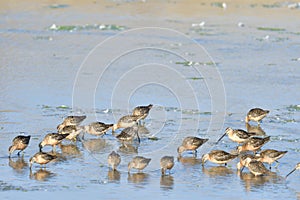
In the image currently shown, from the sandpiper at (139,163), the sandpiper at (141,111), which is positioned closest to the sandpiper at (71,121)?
the sandpiper at (141,111)

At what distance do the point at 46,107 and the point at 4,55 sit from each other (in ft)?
17.6

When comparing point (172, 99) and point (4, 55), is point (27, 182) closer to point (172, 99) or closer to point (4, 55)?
point (172, 99)

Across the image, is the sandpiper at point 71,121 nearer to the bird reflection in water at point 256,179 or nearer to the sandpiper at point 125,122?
the sandpiper at point 125,122

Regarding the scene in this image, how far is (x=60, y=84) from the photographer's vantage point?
1645 centimetres

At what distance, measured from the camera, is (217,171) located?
36.1 ft

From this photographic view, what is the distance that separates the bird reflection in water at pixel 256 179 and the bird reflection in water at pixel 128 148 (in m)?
1.88

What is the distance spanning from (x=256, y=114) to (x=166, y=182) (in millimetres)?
3522

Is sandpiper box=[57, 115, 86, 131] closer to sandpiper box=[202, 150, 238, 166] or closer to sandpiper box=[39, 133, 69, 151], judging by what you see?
sandpiper box=[39, 133, 69, 151]

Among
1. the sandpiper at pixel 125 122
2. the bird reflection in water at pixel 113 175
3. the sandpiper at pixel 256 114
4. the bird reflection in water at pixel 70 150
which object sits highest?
the sandpiper at pixel 256 114

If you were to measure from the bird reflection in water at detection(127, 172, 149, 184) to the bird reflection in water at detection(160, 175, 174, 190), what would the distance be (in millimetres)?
229

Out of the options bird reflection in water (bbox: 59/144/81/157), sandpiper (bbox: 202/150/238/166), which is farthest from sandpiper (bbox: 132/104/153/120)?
sandpiper (bbox: 202/150/238/166)

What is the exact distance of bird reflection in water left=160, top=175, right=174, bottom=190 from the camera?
10102mm

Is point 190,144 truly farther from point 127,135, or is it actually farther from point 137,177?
point 137,177

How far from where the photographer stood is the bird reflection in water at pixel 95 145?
477 inches
